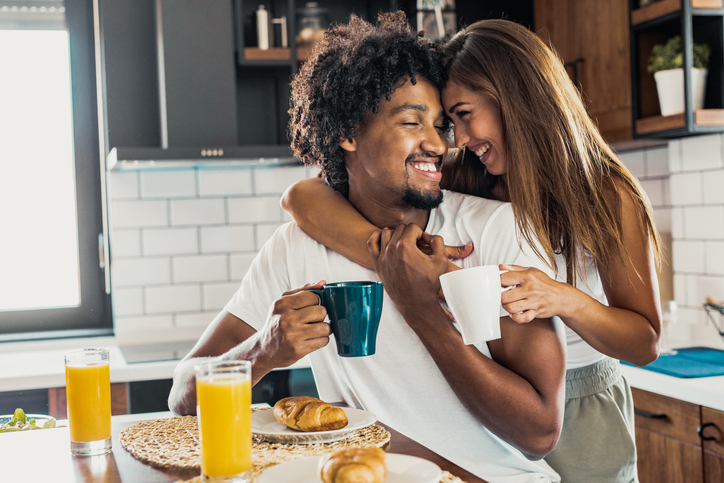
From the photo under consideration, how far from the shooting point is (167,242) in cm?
303

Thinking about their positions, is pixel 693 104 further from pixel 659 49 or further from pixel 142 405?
pixel 142 405

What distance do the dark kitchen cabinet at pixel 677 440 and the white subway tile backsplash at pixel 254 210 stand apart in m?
1.66

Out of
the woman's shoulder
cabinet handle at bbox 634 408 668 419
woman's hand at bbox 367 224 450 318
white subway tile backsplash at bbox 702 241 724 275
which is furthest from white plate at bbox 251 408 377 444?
white subway tile backsplash at bbox 702 241 724 275

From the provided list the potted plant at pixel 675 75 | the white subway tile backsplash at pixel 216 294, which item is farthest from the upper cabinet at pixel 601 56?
the white subway tile backsplash at pixel 216 294

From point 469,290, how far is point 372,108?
652mm

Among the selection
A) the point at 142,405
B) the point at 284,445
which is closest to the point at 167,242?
the point at 142,405

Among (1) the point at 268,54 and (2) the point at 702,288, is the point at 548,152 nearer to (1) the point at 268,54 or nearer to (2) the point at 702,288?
(2) the point at 702,288

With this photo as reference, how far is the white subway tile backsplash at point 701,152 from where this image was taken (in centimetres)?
242

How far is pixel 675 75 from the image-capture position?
2.31m

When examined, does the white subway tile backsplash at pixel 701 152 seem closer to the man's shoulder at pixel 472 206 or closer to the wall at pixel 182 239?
the man's shoulder at pixel 472 206

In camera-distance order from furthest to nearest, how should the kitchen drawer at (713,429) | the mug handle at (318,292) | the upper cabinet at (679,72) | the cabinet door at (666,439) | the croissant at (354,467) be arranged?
the upper cabinet at (679,72) < the cabinet door at (666,439) < the kitchen drawer at (713,429) < the mug handle at (318,292) < the croissant at (354,467)

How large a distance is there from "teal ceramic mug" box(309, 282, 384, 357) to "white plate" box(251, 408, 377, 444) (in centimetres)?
10

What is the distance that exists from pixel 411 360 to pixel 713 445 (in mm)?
1003

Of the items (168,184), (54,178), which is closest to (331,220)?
(168,184)
